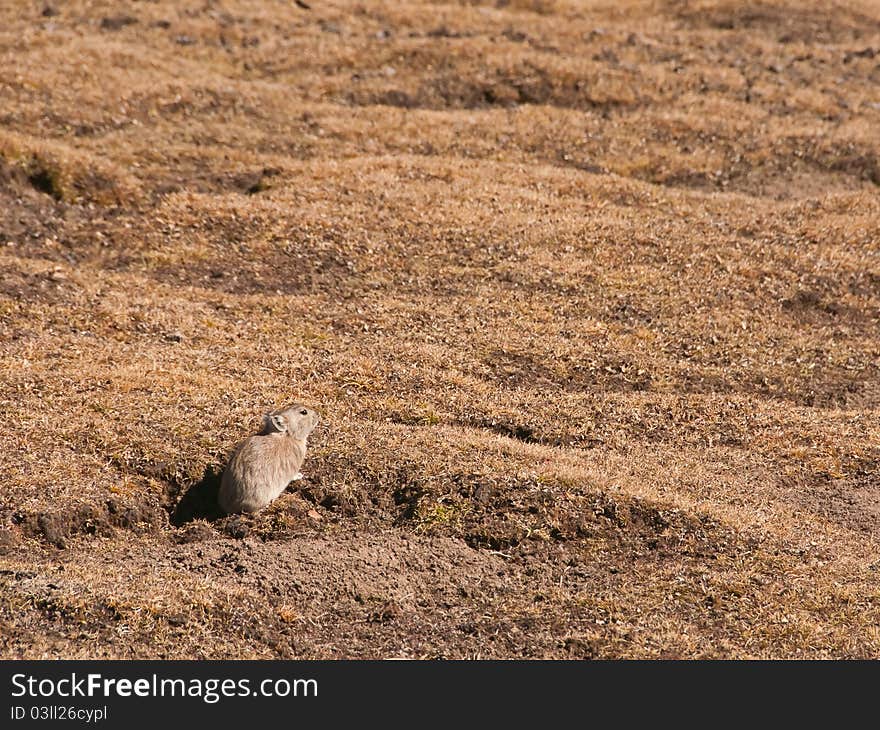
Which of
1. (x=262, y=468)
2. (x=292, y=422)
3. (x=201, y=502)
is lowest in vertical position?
(x=201, y=502)

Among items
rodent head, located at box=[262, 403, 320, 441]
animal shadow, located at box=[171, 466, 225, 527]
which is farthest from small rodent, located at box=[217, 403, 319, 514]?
animal shadow, located at box=[171, 466, 225, 527]

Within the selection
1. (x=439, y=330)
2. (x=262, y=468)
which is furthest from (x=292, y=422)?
(x=439, y=330)

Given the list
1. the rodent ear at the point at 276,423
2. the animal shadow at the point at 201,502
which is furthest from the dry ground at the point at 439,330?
the rodent ear at the point at 276,423

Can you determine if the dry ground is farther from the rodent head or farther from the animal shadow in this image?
the rodent head

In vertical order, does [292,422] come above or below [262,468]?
above

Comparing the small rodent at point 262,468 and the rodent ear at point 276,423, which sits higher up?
the rodent ear at point 276,423

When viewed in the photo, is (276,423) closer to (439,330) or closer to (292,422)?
(292,422)

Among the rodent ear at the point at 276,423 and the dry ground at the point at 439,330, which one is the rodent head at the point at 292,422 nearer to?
the rodent ear at the point at 276,423

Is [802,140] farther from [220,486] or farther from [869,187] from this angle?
[220,486]

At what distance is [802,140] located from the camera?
28969 mm

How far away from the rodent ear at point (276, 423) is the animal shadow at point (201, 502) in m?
0.90

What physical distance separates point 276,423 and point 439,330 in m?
6.81

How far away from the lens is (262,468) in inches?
479

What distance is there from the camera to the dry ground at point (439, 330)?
11.4 metres
